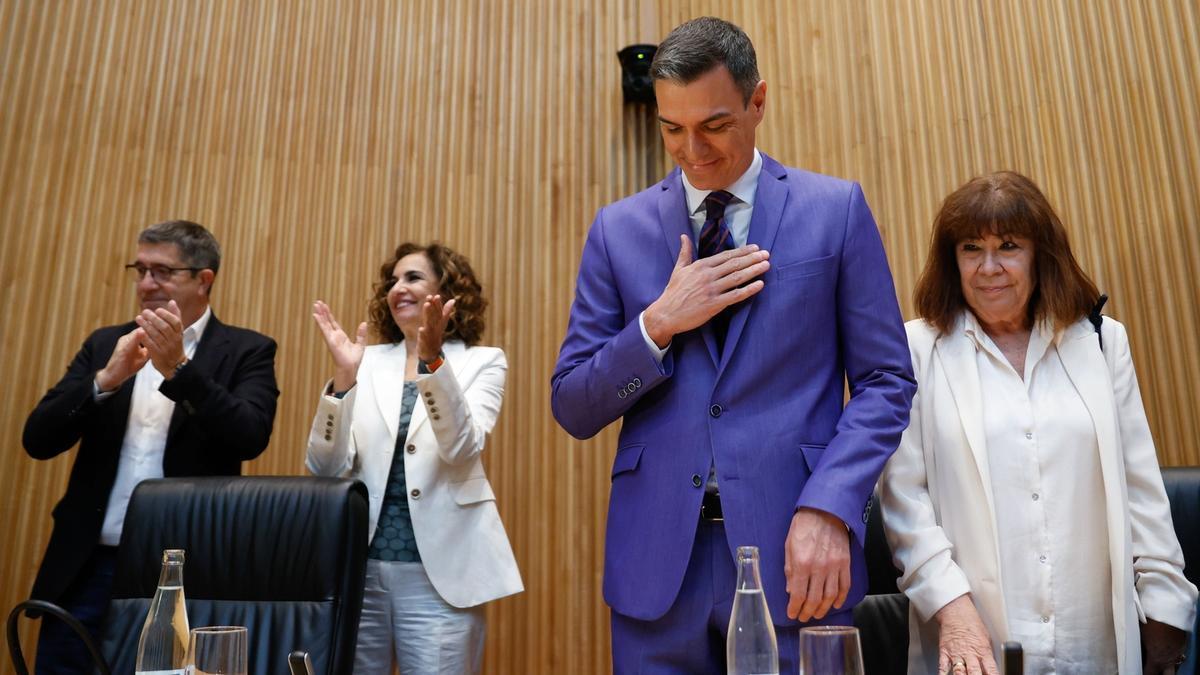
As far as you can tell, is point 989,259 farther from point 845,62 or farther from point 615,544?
point 845,62

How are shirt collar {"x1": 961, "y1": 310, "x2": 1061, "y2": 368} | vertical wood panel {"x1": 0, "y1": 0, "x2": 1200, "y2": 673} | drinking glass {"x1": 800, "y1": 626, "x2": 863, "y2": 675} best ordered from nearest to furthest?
1. drinking glass {"x1": 800, "y1": 626, "x2": 863, "y2": 675}
2. shirt collar {"x1": 961, "y1": 310, "x2": 1061, "y2": 368}
3. vertical wood panel {"x1": 0, "y1": 0, "x2": 1200, "y2": 673}

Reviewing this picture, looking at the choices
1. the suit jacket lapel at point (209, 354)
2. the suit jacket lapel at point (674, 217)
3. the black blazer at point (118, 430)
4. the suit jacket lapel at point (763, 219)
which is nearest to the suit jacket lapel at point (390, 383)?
the black blazer at point (118, 430)

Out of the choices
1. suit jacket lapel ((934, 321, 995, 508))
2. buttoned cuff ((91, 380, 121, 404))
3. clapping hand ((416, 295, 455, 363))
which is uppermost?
clapping hand ((416, 295, 455, 363))

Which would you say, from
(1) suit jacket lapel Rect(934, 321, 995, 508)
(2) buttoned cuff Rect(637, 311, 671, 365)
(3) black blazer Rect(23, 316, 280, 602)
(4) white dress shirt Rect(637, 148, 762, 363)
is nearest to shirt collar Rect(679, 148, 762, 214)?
(4) white dress shirt Rect(637, 148, 762, 363)

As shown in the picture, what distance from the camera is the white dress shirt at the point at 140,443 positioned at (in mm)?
2281

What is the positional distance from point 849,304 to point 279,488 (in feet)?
3.87

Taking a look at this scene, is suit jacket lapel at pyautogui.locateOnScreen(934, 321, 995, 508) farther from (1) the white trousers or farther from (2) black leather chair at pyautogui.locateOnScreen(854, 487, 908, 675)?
(1) the white trousers

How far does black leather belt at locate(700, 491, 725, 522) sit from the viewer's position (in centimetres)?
129

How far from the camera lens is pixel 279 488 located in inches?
74.1

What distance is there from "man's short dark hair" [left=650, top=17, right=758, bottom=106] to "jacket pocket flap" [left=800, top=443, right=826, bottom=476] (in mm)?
512

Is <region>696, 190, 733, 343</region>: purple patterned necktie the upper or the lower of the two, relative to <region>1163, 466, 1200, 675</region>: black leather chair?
upper

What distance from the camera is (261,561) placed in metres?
1.82

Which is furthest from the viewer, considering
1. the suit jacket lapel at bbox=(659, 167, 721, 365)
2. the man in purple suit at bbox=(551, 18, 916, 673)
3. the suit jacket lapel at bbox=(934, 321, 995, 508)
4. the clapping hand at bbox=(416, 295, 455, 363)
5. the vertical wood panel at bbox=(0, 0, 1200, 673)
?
the vertical wood panel at bbox=(0, 0, 1200, 673)

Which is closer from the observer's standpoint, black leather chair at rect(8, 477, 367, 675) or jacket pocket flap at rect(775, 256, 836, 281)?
jacket pocket flap at rect(775, 256, 836, 281)
